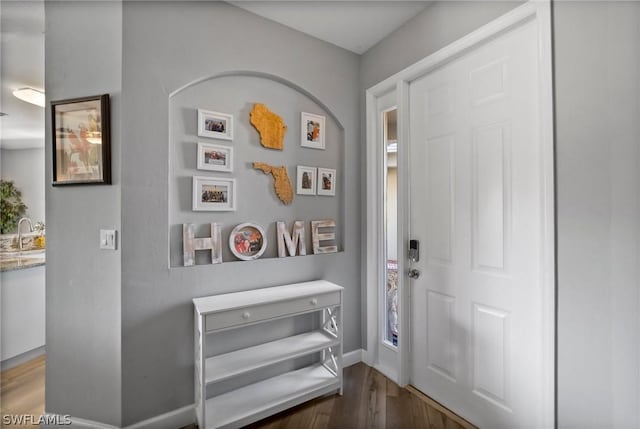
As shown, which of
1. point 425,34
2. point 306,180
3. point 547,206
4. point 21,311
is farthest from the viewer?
point 21,311

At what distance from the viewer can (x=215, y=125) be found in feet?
6.08

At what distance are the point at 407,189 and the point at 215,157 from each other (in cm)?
134

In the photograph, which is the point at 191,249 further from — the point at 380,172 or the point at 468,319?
the point at 468,319

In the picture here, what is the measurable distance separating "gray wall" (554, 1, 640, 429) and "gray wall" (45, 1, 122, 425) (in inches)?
86.1

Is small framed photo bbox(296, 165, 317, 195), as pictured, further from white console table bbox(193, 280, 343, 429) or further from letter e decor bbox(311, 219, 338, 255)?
white console table bbox(193, 280, 343, 429)

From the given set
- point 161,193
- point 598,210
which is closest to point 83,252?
point 161,193

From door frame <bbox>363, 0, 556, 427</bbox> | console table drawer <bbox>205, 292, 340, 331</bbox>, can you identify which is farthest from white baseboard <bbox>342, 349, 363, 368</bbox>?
console table drawer <bbox>205, 292, 340, 331</bbox>

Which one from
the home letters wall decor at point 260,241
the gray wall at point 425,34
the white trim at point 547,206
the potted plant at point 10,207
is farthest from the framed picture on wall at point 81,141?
the potted plant at point 10,207

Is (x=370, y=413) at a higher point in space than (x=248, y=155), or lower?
lower

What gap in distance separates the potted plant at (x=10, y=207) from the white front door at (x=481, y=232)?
487cm

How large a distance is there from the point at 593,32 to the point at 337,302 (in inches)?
74.2

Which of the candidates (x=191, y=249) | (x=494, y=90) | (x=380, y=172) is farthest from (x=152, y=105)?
(x=494, y=90)

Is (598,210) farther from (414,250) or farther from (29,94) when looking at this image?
(29,94)

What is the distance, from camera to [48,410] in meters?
1.69
